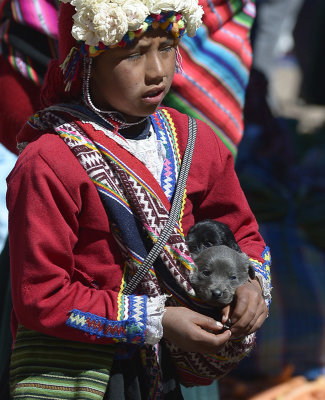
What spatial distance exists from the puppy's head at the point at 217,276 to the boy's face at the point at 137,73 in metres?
0.36

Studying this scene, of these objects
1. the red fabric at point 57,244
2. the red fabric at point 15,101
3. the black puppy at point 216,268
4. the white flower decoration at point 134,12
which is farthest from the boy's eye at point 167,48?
the red fabric at point 15,101

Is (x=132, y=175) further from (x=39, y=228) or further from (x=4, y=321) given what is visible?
(x=4, y=321)

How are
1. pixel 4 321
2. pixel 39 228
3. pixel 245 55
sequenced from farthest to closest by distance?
pixel 245 55 → pixel 4 321 → pixel 39 228

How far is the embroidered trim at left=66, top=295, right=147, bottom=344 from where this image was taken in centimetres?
138

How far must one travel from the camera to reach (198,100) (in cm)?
226

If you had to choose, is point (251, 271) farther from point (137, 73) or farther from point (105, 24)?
point (105, 24)

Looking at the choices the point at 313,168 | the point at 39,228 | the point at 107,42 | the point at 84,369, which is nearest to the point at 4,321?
the point at 84,369

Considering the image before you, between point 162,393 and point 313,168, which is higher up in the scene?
point 162,393

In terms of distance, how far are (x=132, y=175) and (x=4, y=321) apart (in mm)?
1014

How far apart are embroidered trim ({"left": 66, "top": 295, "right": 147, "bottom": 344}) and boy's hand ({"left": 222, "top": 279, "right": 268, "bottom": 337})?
0.19 metres

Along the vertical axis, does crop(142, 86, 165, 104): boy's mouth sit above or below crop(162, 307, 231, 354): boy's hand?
above

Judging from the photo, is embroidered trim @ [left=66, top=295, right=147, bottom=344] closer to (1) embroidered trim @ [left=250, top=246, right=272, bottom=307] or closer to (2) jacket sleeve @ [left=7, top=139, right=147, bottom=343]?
(2) jacket sleeve @ [left=7, top=139, right=147, bottom=343]

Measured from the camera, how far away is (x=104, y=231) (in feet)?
4.76

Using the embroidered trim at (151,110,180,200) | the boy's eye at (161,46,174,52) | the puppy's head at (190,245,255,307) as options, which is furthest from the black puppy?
the boy's eye at (161,46,174,52)
